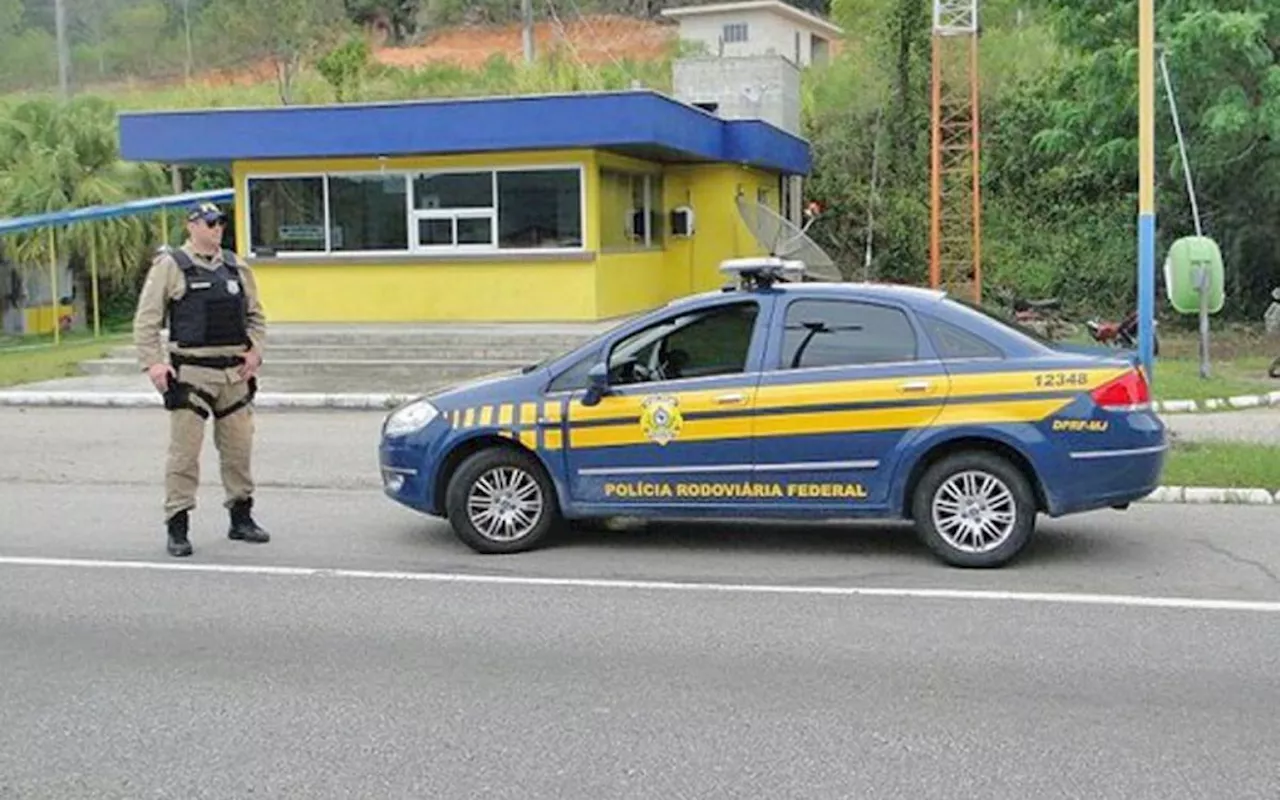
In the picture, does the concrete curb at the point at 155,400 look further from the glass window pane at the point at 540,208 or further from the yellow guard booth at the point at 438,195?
the glass window pane at the point at 540,208

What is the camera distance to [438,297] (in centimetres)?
2192

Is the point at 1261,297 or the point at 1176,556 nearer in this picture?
the point at 1176,556

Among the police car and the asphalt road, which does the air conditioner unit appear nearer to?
the asphalt road

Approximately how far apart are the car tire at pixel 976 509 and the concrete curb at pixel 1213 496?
8.25 feet

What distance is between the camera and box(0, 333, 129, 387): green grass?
2026 cm

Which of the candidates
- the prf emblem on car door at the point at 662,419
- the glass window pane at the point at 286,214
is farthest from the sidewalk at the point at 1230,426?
the glass window pane at the point at 286,214

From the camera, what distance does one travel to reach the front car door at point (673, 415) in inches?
320

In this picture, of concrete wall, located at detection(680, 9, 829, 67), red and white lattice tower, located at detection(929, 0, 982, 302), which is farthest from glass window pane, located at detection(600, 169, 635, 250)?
concrete wall, located at detection(680, 9, 829, 67)

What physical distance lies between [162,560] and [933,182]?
22.6m

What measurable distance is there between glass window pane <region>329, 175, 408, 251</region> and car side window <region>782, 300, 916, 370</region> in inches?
579

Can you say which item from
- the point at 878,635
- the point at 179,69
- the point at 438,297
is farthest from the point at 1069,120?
the point at 179,69

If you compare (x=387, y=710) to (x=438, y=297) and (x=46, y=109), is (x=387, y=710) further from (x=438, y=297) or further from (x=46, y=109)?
(x=46, y=109)

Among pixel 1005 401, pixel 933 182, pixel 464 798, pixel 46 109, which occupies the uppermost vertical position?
pixel 46 109

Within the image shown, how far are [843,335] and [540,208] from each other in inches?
542
